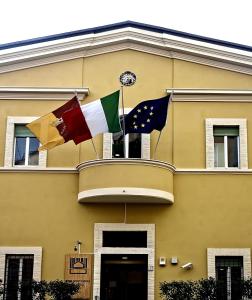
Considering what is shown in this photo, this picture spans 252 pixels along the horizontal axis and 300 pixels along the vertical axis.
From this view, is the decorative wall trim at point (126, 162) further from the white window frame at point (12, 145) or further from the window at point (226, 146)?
the window at point (226, 146)

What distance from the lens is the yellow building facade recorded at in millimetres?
17641

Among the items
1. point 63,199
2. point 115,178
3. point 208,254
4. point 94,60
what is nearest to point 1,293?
point 63,199

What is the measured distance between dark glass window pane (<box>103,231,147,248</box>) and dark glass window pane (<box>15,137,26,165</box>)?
11.6ft

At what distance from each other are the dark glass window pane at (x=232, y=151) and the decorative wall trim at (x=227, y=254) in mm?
2681

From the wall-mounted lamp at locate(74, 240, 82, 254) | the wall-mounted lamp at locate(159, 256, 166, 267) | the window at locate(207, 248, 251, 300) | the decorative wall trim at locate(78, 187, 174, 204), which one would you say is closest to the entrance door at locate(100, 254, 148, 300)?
the wall-mounted lamp at locate(159, 256, 166, 267)

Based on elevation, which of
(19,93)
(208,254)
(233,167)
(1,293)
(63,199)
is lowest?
(1,293)

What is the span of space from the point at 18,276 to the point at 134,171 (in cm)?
473

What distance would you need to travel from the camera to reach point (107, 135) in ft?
61.0

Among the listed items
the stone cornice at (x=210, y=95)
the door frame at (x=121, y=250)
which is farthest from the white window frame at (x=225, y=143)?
the door frame at (x=121, y=250)

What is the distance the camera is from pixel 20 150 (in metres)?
18.9

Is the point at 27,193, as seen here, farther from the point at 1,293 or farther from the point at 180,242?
the point at 180,242

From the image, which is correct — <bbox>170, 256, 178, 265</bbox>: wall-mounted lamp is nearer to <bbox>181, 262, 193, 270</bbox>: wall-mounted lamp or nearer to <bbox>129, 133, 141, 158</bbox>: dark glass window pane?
<bbox>181, 262, 193, 270</bbox>: wall-mounted lamp

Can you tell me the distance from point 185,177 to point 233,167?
1580 millimetres

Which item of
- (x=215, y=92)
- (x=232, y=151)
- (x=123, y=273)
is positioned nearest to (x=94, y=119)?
(x=215, y=92)
